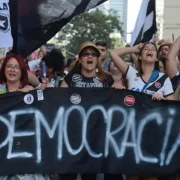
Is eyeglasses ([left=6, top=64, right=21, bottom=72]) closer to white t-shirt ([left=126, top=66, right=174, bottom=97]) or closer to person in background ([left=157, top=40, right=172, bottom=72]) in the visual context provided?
white t-shirt ([left=126, top=66, right=174, bottom=97])

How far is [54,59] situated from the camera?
6.64 meters

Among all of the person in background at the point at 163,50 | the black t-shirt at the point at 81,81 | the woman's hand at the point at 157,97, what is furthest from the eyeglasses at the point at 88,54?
the person in background at the point at 163,50

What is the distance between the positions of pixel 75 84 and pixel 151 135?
90 centimetres

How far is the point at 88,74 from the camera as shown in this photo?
17.2 feet

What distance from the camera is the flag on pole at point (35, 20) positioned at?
5203mm

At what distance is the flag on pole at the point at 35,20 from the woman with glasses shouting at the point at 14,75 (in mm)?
308

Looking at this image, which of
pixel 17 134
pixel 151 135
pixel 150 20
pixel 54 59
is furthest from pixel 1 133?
pixel 150 20

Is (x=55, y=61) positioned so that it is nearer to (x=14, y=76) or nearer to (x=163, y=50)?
(x=163, y=50)

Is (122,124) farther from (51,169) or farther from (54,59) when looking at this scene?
(54,59)

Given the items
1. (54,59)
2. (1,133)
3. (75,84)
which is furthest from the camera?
(54,59)

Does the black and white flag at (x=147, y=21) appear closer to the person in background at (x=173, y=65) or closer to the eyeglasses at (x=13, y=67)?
the person in background at (x=173, y=65)

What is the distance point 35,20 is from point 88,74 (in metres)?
0.75

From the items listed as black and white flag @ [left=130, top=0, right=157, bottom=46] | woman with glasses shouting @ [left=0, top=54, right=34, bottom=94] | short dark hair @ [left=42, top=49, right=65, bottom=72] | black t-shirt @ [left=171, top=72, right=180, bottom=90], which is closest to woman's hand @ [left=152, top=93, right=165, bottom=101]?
black t-shirt @ [left=171, top=72, right=180, bottom=90]

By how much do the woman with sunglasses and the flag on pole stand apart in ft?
1.24
